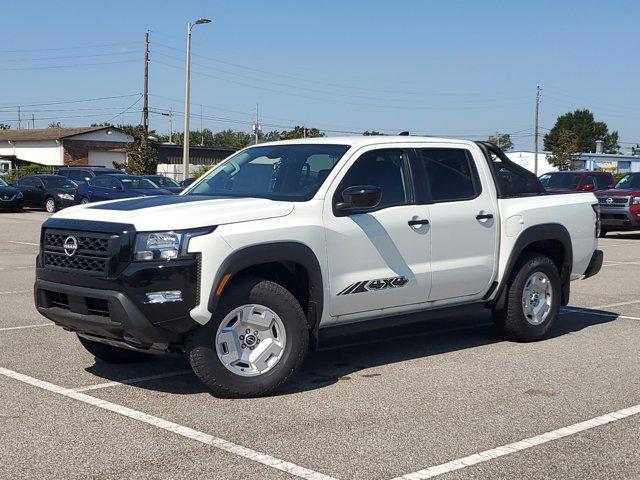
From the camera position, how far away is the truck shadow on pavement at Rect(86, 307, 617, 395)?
6.96 metres

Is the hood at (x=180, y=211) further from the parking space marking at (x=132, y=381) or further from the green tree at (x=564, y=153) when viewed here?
the green tree at (x=564, y=153)

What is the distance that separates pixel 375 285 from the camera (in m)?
7.10

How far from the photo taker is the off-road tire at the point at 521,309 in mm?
8312

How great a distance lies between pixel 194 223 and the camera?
6184 mm

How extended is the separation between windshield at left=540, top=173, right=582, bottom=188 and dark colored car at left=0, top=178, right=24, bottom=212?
18758 millimetres

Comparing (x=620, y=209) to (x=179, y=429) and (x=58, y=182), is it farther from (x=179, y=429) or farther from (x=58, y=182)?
(x=58, y=182)

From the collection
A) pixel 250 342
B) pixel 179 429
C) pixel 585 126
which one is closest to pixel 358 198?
pixel 250 342

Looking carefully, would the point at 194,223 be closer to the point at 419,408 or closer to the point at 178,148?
the point at 419,408

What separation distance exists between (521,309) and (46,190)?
29.6 m

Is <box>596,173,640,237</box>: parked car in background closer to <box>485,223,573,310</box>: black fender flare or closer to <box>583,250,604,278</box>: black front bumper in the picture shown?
<box>583,250,604,278</box>: black front bumper

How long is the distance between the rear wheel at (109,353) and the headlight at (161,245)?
1.58m

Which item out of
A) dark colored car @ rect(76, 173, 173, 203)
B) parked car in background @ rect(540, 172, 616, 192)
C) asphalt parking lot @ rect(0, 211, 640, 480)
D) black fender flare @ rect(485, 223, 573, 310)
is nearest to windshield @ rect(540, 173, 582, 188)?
parked car in background @ rect(540, 172, 616, 192)

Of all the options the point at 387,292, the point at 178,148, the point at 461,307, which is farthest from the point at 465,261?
the point at 178,148

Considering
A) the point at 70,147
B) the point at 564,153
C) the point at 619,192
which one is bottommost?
the point at 619,192
